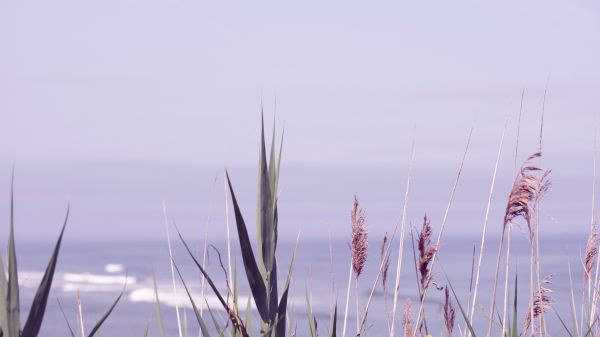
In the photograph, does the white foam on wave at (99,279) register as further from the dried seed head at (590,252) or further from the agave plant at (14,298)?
the agave plant at (14,298)

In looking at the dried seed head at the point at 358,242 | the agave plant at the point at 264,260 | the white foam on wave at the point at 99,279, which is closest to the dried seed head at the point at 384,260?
the dried seed head at the point at 358,242

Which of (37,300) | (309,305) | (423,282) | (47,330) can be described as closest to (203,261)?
(309,305)

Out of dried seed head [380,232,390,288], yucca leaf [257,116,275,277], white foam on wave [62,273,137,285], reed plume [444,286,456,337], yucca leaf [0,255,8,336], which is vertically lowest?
white foam on wave [62,273,137,285]

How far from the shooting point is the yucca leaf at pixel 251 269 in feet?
5.08

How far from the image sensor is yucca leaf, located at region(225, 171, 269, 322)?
5.08 feet

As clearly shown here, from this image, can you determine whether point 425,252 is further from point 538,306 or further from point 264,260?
point 264,260

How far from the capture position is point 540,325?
7.55ft

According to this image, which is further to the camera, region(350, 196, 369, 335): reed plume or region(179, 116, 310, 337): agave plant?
region(350, 196, 369, 335): reed plume

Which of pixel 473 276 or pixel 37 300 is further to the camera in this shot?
pixel 473 276

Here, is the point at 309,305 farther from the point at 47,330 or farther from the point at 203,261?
the point at 47,330

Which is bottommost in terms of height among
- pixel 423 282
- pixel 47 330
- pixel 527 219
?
pixel 47 330

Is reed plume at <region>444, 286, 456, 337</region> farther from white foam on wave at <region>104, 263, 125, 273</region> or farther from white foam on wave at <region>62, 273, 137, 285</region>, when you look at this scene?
white foam on wave at <region>104, 263, 125, 273</region>

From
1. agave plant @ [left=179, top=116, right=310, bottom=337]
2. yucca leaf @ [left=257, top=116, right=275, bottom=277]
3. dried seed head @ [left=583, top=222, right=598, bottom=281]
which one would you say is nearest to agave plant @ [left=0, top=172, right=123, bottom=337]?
agave plant @ [left=179, top=116, right=310, bottom=337]

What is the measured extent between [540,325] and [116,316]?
3610cm
